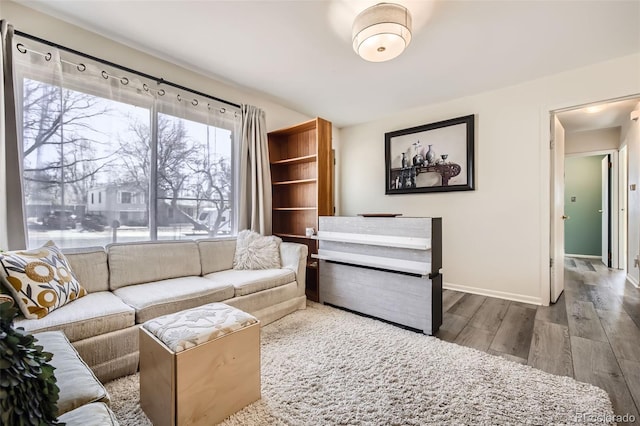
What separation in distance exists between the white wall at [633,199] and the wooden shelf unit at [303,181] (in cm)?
365

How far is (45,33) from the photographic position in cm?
202

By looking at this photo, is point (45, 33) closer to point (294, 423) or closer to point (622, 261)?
point (294, 423)

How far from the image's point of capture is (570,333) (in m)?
2.24

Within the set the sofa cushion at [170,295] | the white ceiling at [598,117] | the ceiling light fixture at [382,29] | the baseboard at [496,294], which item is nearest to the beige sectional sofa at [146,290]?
the sofa cushion at [170,295]

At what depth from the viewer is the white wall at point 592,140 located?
174 inches

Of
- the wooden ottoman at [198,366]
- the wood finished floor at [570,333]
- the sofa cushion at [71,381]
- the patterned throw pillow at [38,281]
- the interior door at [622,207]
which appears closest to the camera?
the sofa cushion at [71,381]

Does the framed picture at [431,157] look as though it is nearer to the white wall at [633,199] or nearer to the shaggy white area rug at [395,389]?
the white wall at [633,199]

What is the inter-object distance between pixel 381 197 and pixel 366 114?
1231mm

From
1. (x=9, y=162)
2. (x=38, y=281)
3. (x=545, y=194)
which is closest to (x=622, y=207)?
(x=545, y=194)

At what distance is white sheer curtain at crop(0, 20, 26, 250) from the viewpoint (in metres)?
1.77

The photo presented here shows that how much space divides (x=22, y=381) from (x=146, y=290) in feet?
5.22

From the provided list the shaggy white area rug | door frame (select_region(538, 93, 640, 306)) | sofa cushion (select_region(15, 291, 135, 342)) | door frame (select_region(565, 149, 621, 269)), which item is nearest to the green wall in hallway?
door frame (select_region(565, 149, 621, 269))

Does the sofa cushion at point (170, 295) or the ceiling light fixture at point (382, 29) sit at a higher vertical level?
the ceiling light fixture at point (382, 29)

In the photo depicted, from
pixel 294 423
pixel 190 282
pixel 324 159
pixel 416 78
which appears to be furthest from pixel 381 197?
pixel 294 423
